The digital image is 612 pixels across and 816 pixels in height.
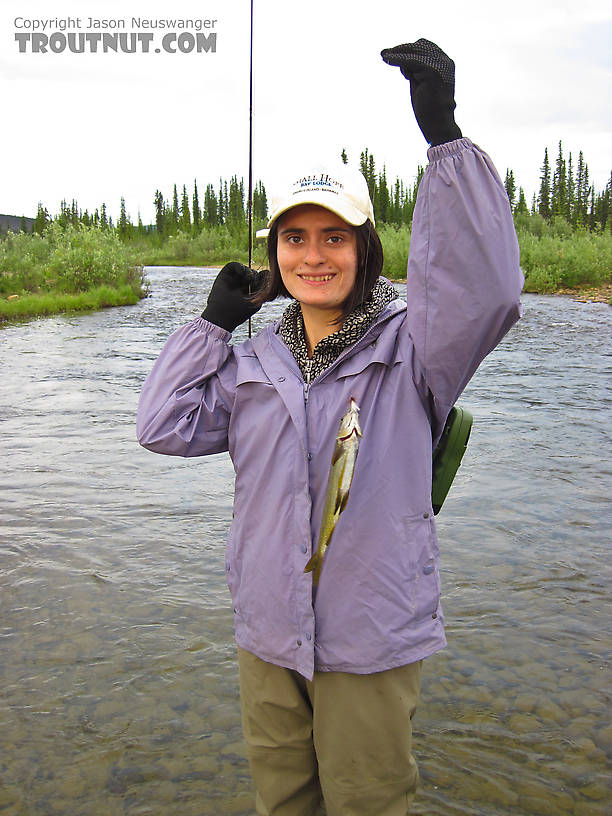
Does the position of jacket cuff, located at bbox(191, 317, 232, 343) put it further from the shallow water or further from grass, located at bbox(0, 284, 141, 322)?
grass, located at bbox(0, 284, 141, 322)

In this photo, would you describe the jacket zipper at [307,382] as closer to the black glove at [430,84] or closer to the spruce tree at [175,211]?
the black glove at [430,84]

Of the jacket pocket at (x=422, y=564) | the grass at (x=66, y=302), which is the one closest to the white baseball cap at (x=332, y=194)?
the jacket pocket at (x=422, y=564)

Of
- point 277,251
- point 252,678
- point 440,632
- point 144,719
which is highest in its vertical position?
point 277,251

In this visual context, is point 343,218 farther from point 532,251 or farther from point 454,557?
point 532,251

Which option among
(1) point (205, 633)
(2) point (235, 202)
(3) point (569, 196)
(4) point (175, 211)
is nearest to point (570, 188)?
(3) point (569, 196)

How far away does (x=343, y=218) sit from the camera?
7.91ft

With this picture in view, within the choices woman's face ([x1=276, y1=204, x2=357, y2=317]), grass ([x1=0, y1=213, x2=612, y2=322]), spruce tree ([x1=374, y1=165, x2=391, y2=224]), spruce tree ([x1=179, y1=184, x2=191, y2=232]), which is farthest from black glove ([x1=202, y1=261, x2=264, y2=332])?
spruce tree ([x1=179, y1=184, x2=191, y2=232])

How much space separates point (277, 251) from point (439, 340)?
2.29 ft

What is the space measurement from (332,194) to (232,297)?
0.57 m

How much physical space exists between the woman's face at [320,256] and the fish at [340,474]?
431mm

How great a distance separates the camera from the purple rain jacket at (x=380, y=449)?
216 cm

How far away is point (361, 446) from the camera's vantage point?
235 cm

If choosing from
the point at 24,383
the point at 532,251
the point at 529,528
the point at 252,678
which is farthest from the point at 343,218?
the point at 532,251

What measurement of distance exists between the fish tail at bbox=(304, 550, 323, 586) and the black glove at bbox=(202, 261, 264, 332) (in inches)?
35.2
